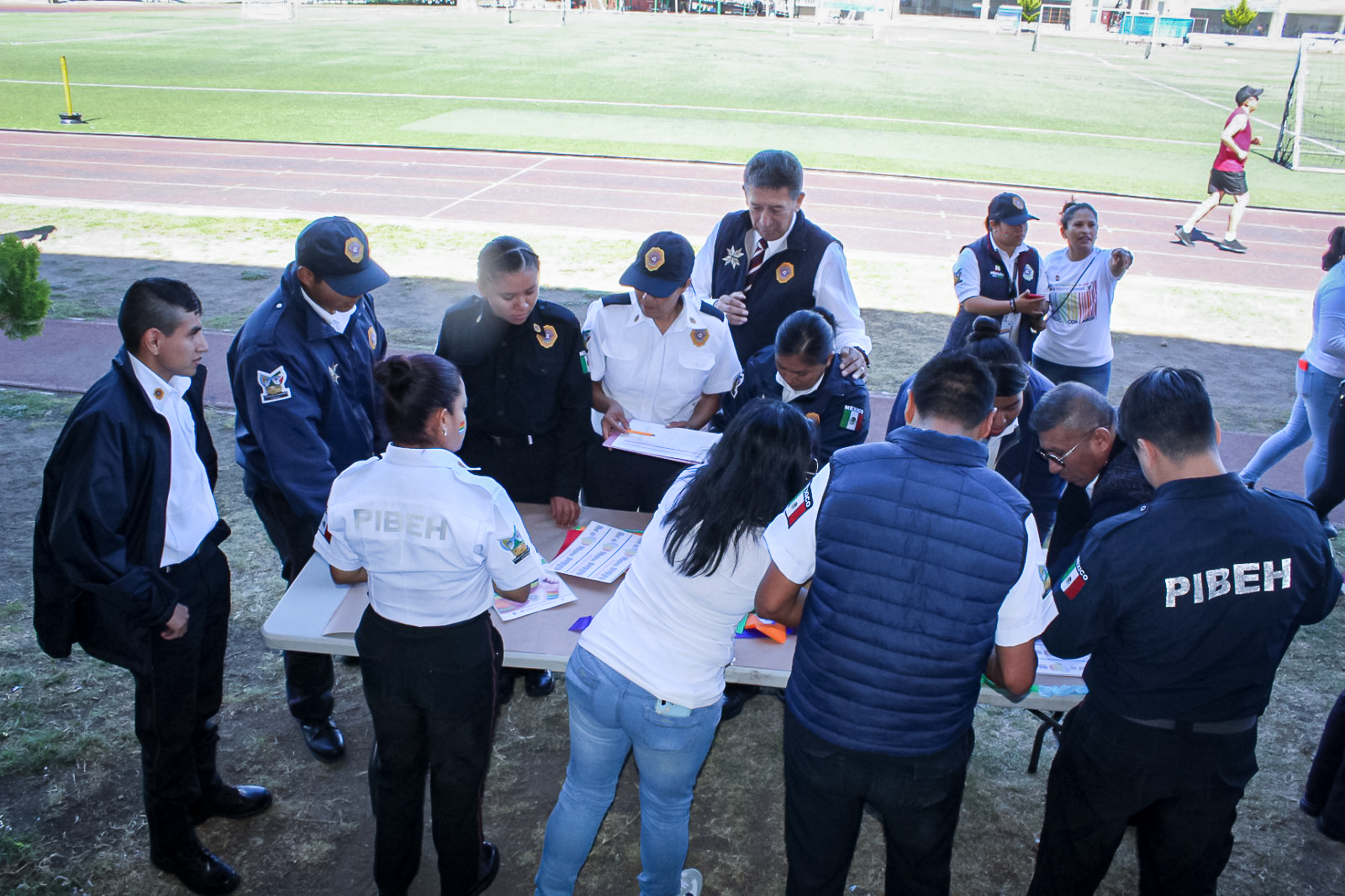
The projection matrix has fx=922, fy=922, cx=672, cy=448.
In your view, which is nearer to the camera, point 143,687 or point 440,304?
point 143,687

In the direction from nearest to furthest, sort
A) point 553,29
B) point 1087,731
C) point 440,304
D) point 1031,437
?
1. point 1087,731
2. point 1031,437
3. point 440,304
4. point 553,29

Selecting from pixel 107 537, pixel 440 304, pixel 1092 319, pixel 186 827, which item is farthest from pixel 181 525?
pixel 440 304

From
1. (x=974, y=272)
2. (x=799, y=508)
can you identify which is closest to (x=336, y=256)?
(x=799, y=508)

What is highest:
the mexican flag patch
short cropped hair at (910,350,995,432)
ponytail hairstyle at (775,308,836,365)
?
short cropped hair at (910,350,995,432)

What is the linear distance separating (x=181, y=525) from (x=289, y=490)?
36 cm

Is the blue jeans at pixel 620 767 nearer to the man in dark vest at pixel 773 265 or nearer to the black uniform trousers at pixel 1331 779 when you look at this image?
the man in dark vest at pixel 773 265

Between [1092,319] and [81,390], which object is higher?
[1092,319]

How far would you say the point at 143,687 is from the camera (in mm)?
2812

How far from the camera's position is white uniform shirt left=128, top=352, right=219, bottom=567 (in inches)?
108

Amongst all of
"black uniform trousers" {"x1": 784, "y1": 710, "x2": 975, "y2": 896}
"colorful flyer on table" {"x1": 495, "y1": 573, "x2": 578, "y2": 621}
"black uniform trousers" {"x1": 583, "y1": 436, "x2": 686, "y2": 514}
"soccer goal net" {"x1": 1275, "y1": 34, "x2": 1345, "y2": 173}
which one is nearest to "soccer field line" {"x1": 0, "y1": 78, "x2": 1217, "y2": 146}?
"soccer goal net" {"x1": 1275, "y1": 34, "x2": 1345, "y2": 173}

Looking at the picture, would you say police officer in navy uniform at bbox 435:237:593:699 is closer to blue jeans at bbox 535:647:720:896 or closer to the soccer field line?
blue jeans at bbox 535:647:720:896

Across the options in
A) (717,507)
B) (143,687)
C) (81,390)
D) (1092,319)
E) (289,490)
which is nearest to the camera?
(717,507)

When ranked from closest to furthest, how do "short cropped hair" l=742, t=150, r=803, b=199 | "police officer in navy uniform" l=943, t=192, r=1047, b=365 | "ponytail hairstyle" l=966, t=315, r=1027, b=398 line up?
"ponytail hairstyle" l=966, t=315, r=1027, b=398 → "short cropped hair" l=742, t=150, r=803, b=199 → "police officer in navy uniform" l=943, t=192, r=1047, b=365

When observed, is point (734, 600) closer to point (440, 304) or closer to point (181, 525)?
point (181, 525)
